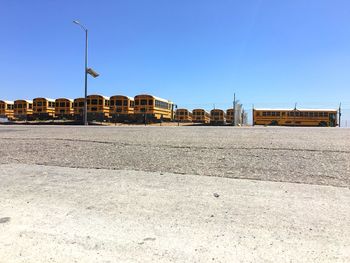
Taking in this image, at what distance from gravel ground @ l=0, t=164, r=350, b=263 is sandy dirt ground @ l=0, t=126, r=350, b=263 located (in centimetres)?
1

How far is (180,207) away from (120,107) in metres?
35.9

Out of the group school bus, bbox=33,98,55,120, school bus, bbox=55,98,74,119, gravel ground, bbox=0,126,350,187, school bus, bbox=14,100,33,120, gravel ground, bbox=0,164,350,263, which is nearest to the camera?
gravel ground, bbox=0,164,350,263

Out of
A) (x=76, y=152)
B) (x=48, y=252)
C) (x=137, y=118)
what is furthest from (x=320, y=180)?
(x=137, y=118)

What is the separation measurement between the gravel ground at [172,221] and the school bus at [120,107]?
3321 cm

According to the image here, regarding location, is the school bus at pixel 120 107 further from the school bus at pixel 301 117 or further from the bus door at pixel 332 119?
the bus door at pixel 332 119

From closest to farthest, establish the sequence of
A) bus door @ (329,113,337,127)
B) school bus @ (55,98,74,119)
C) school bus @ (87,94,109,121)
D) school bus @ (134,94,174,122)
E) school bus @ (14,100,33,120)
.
Result: school bus @ (134,94,174,122)
school bus @ (87,94,109,121)
bus door @ (329,113,337,127)
school bus @ (55,98,74,119)
school bus @ (14,100,33,120)

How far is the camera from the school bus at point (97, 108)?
130ft

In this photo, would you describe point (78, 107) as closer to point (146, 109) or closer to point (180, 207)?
point (146, 109)

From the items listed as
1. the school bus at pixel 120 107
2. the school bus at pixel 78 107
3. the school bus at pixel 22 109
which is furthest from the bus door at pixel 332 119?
the school bus at pixel 22 109

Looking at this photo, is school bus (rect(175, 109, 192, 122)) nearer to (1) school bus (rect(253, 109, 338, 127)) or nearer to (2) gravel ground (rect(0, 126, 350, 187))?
(1) school bus (rect(253, 109, 338, 127))

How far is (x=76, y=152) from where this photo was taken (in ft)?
34.1

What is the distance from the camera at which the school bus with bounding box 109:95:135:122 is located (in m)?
40.0

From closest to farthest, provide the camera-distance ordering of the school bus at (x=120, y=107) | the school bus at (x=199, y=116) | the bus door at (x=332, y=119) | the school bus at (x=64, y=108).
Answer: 1. the school bus at (x=120, y=107)
2. the bus door at (x=332, y=119)
3. the school bus at (x=64, y=108)
4. the school bus at (x=199, y=116)

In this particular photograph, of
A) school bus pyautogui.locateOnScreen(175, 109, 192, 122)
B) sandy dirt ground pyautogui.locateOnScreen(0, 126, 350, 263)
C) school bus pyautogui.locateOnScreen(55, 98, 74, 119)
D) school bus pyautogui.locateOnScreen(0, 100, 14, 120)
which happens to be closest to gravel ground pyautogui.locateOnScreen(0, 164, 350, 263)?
sandy dirt ground pyautogui.locateOnScreen(0, 126, 350, 263)
